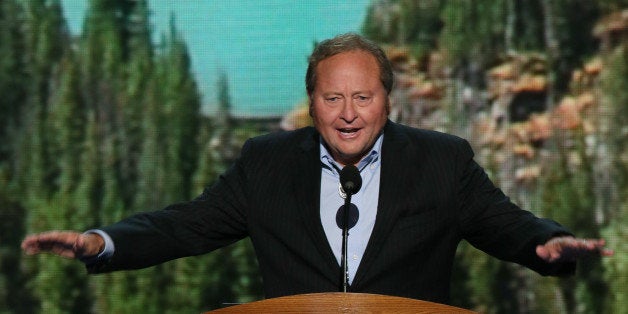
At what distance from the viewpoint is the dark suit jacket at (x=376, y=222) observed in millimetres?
2781

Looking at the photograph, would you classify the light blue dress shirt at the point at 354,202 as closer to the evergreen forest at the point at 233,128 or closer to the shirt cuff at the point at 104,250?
the shirt cuff at the point at 104,250

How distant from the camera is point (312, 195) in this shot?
289 centimetres

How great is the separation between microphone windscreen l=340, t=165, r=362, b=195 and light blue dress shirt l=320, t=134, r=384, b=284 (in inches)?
9.7

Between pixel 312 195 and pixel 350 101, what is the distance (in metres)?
0.27

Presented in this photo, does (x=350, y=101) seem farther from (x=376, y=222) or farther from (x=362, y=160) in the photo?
(x=376, y=222)

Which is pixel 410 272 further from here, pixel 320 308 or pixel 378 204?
pixel 320 308

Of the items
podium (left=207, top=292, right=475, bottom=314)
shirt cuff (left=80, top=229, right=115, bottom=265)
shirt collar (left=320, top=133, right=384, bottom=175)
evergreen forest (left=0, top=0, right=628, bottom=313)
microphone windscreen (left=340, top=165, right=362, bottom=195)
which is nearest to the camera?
podium (left=207, top=292, right=475, bottom=314)

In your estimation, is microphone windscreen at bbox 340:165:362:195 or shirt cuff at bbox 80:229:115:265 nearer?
microphone windscreen at bbox 340:165:362:195

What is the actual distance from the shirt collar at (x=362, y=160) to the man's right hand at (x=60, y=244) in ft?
2.26

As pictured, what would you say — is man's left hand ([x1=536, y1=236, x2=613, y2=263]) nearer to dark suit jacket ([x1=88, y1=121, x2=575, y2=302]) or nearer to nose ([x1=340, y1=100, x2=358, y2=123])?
dark suit jacket ([x1=88, y1=121, x2=575, y2=302])

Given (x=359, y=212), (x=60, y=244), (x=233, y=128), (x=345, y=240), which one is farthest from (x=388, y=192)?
(x=233, y=128)

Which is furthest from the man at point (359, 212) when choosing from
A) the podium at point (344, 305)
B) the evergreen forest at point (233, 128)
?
the evergreen forest at point (233, 128)

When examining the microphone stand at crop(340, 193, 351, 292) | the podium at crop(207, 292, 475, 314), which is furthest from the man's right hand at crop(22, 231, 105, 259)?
the microphone stand at crop(340, 193, 351, 292)

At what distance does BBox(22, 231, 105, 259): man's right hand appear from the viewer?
8.24 ft
